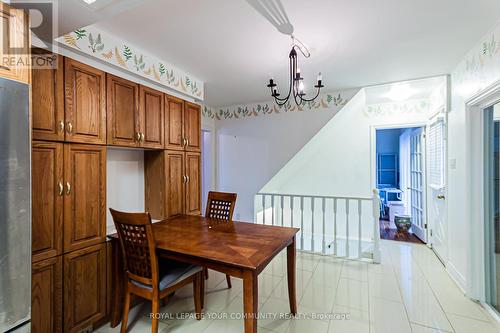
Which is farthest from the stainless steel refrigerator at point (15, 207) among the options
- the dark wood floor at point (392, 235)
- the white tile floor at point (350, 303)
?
the dark wood floor at point (392, 235)

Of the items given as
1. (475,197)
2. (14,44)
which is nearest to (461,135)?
(475,197)

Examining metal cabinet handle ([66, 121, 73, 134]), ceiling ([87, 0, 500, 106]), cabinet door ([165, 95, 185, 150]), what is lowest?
metal cabinet handle ([66, 121, 73, 134])

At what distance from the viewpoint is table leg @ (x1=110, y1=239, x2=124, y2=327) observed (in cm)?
194

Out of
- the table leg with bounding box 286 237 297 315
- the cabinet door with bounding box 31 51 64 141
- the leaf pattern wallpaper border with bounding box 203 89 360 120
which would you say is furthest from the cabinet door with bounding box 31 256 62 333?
the leaf pattern wallpaper border with bounding box 203 89 360 120

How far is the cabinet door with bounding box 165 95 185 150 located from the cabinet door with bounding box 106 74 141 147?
37cm

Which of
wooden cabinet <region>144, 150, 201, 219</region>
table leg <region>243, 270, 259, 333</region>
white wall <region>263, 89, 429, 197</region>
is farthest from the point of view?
white wall <region>263, 89, 429, 197</region>

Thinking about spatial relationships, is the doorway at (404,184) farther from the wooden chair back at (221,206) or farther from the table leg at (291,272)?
the wooden chair back at (221,206)

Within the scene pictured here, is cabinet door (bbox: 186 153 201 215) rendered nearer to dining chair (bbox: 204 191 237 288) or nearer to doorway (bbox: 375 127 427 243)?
dining chair (bbox: 204 191 237 288)

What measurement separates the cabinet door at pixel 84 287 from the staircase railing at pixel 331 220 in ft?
7.70

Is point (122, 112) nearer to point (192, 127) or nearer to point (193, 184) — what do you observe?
point (192, 127)

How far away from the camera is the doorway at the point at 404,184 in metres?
4.07

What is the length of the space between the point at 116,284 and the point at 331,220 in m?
3.32

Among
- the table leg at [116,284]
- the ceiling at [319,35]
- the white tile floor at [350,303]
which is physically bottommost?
the white tile floor at [350,303]

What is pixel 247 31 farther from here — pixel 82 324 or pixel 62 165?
pixel 82 324
